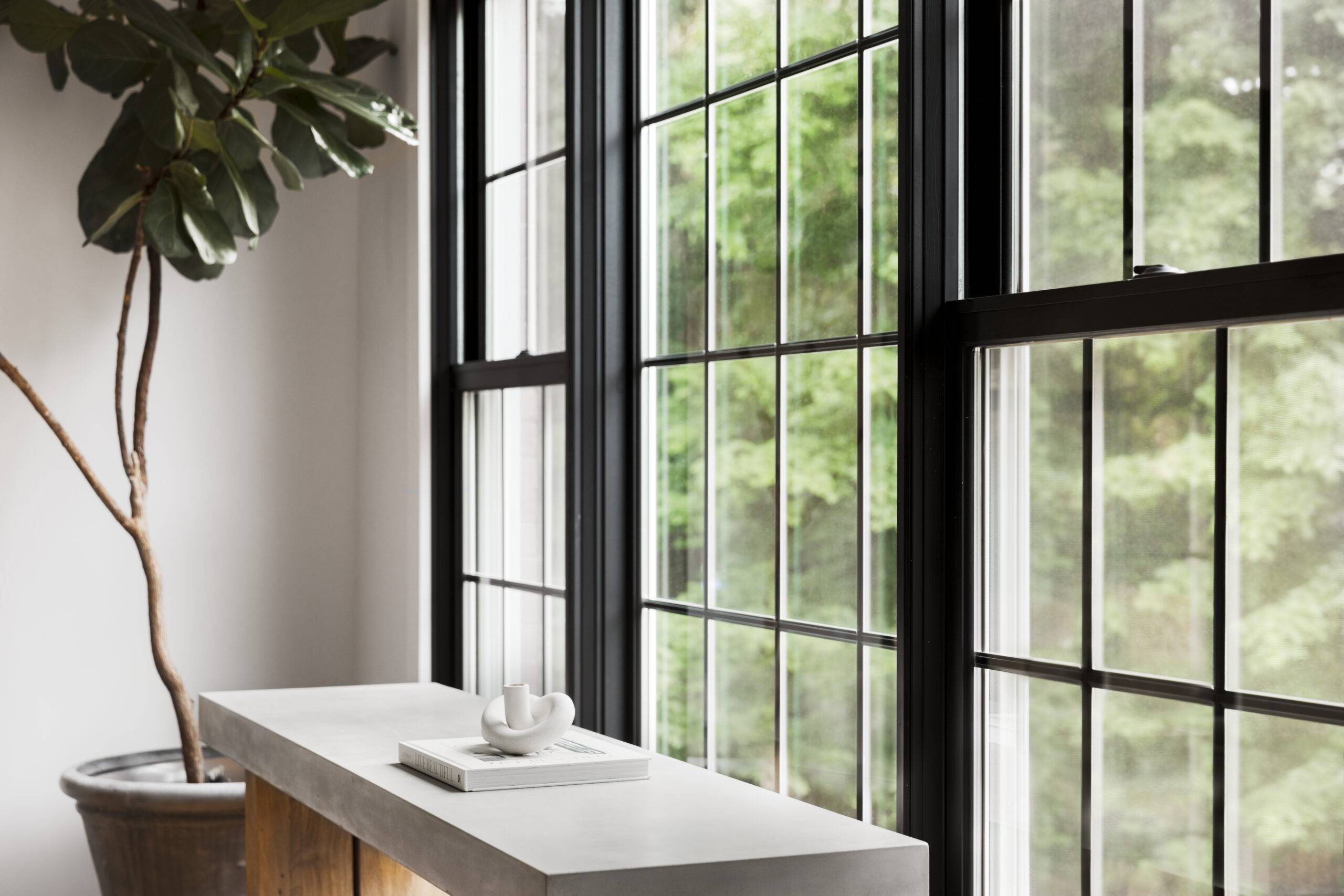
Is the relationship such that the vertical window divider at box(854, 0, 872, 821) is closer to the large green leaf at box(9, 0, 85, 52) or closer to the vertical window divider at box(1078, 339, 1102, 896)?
the vertical window divider at box(1078, 339, 1102, 896)

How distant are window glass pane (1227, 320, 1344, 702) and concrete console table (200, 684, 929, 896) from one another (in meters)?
0.49

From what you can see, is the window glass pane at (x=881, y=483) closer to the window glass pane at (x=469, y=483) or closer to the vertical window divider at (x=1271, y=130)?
the vertical window divider at (x=1271, y=130)

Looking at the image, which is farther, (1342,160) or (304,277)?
(304,277)

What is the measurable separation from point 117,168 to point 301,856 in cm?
188

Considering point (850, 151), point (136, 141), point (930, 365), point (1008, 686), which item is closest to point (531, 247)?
point (136, 141)

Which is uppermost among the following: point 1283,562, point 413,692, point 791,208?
point 791,208

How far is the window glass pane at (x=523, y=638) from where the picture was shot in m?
3.30

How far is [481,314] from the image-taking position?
3.64 metres

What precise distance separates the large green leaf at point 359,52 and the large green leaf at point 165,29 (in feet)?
2.55

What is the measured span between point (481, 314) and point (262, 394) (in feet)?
2.71

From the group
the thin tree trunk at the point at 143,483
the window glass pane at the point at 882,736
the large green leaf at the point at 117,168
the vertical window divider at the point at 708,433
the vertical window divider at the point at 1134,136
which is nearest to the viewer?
the vertical window divider at the point at 1134,136

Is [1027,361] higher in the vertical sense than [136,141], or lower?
lower

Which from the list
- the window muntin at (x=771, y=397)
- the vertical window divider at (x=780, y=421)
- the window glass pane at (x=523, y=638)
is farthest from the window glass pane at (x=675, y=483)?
the window glass pane at (x=523, y=638)

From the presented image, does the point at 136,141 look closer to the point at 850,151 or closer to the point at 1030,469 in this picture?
the point at 850,151
